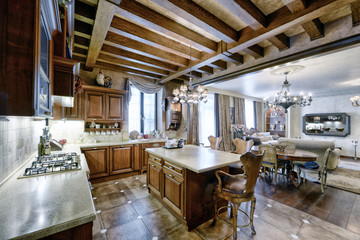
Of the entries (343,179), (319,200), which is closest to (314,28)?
(319,200)

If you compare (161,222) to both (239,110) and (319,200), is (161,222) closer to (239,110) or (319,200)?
(319,200)

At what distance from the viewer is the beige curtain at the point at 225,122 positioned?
659 centimetres

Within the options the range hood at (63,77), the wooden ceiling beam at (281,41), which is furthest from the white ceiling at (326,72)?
the range hood at (63,77)

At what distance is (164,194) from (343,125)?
8.97 metres

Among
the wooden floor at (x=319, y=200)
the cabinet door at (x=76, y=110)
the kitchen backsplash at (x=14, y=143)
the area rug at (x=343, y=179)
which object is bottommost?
the area rug at (x=343, y=179)

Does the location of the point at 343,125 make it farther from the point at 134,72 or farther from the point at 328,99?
the point at 134,72

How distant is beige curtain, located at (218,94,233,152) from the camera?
6587mm

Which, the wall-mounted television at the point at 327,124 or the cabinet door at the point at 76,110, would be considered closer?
the cabinet door at the point at 76,110

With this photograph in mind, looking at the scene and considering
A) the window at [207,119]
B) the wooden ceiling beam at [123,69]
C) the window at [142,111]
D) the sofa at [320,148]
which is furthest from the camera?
the window at [207,119]

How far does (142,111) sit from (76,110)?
183cm

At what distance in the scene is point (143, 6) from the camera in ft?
6.34

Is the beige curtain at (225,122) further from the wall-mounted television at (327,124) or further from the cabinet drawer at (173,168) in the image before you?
the cabinet drawer at (173,168)

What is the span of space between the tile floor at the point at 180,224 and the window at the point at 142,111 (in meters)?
2.34

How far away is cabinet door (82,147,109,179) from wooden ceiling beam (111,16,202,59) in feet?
8.09
